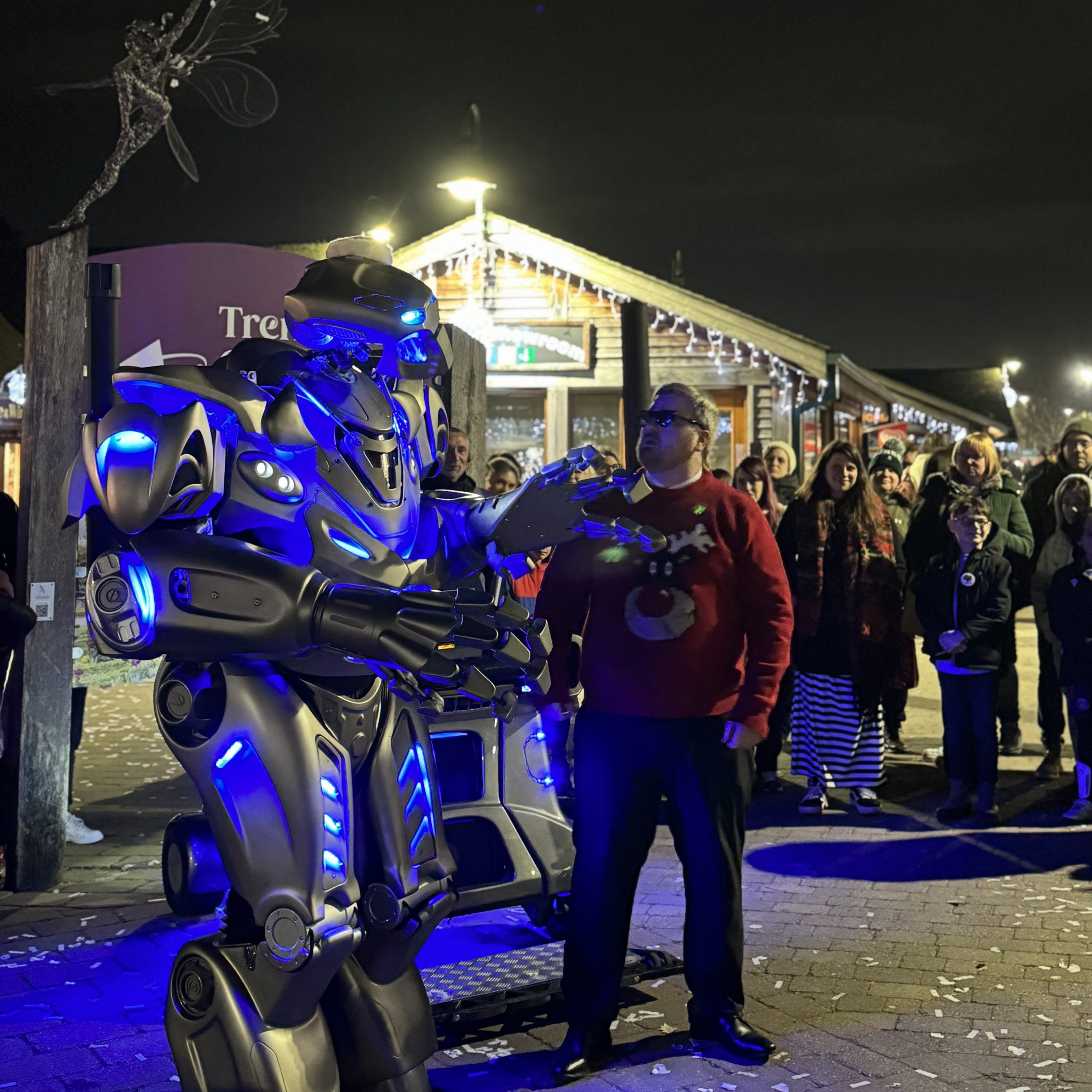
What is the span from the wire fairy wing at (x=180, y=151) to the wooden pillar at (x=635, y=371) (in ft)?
13.8

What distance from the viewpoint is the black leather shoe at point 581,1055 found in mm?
3936

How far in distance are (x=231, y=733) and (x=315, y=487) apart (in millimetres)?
606

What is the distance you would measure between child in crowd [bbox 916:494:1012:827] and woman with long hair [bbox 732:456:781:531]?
3.80 feet

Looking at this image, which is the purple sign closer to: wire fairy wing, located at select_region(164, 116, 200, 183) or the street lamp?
wire fairy wing, located at select_region(164, 116, 200, 183)

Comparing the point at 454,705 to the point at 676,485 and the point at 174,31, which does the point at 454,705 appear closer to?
the point at 676,485

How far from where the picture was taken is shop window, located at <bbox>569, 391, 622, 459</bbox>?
58.9ft

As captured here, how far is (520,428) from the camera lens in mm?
18359

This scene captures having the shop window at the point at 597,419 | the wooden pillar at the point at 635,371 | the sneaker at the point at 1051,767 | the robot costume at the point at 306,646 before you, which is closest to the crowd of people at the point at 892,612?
the sneaker at the point at 1051,767

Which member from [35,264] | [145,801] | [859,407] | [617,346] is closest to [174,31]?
[35,264]

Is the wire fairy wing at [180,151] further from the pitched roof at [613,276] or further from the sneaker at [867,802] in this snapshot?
the pitched roof at [613,276]

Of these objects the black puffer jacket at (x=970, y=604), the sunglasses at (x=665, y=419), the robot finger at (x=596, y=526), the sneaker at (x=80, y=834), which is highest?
the sunglasses at (x=665, y=419)


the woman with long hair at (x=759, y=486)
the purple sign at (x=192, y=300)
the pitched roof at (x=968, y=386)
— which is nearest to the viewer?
the purple sign at (x=192, y=300)

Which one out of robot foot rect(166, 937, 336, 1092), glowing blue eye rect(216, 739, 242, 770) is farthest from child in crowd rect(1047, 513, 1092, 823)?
glowing blue eye rect(216, 739, 242, 770)

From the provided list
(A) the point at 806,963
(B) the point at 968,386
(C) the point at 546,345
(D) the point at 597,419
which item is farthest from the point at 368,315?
(B) the point at 968,386
